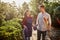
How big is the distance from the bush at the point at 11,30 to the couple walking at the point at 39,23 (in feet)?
0.31

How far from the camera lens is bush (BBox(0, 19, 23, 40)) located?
249 cm

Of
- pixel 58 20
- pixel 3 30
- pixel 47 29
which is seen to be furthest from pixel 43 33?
pixel 3 30

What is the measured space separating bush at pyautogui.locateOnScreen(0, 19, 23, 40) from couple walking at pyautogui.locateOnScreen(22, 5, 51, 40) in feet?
0.31

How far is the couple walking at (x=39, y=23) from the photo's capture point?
2.56 m

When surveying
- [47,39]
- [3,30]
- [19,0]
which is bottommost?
[47,39]

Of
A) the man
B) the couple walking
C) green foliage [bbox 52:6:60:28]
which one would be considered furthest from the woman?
green foliage [bbox 52:6:60:28]

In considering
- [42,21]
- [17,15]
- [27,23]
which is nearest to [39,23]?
[42,21]

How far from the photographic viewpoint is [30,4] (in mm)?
2564

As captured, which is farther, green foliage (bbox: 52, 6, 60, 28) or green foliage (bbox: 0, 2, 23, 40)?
green foliage (bbox: 52, 6, 60, 28)

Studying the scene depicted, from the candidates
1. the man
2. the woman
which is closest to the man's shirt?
the man

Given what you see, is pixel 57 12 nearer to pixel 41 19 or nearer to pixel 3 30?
pixel 41 19

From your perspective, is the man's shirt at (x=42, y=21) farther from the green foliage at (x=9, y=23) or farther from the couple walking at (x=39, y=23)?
the green foliage at (x=9, y=23)

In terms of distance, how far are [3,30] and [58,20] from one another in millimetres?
762

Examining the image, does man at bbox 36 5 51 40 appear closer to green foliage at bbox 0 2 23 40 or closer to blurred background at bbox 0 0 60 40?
blurred background at bbox 0 0 60 40
